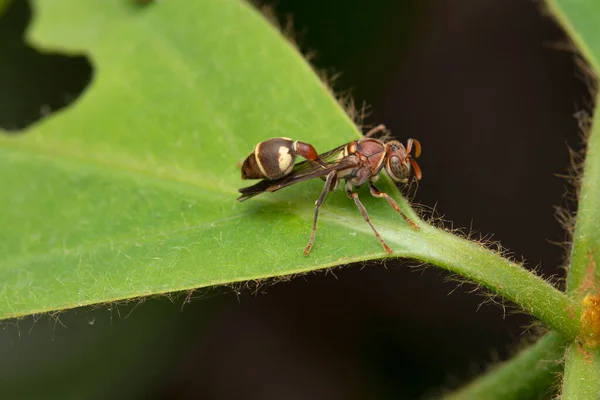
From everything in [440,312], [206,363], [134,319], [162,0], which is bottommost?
[206,363]

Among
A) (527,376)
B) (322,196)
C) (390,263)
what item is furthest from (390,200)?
(390,263)

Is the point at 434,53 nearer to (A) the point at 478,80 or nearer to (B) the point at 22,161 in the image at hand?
(A) the point at 478,80

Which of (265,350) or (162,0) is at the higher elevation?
(162,0)

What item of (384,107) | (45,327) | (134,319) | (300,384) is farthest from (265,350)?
(384,107)

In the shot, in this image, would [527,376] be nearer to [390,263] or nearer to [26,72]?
[390,263]

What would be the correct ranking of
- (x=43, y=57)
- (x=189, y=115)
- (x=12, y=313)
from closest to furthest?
(x=12, y=313) < (x=189, y=115) < (x=43, y=57)

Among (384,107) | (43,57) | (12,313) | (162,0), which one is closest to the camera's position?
(12,313)

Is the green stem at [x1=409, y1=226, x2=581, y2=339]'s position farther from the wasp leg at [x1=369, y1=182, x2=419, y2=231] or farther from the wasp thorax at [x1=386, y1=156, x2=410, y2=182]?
the wasp thorax at [x1=386, y1=156, x2=410, y2=182]
